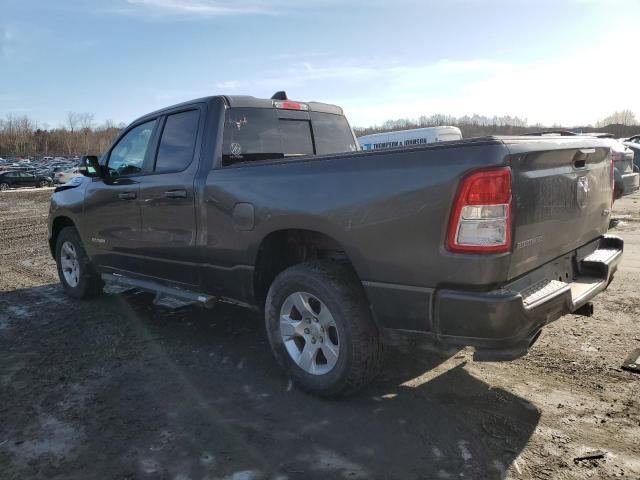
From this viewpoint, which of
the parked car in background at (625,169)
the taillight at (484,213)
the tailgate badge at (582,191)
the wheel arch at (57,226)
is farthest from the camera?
the parked car in background at (625,169)

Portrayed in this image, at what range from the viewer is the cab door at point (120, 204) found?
4.76 meters

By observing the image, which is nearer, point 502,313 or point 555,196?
point 502,313

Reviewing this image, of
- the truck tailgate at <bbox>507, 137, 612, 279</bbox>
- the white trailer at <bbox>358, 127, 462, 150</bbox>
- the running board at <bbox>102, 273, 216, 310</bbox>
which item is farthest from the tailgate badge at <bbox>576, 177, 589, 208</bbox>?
the white trailer at <bbox>358, 127, 462, 150</bbox>

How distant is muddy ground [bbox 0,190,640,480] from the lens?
2662mm

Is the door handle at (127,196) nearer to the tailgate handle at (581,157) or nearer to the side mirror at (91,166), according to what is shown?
the side mirror at (91,166)

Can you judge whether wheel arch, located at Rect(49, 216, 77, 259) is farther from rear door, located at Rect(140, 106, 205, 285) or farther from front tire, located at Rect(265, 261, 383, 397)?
front tire, located at Rect(265, 261, 383, 397)

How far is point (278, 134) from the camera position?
180 inches

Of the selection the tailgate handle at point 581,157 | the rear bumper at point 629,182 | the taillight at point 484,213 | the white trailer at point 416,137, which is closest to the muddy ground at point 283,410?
the taillight at point 484,213

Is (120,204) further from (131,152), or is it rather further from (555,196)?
(555,196)

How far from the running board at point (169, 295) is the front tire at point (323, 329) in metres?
0.76

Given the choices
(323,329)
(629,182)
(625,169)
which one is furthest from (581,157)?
(625,169)

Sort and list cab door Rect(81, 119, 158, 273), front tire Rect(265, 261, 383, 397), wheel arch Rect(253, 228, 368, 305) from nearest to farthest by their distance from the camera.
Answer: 1. front tire Rect(265, 261, 383, 397)
2. wheel arch Rect(253, 228, 368, 305)
3. cab door Rect(81, 119, 158, 273)

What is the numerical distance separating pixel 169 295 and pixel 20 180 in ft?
116

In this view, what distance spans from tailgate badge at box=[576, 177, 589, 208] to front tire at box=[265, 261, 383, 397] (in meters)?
1.51
